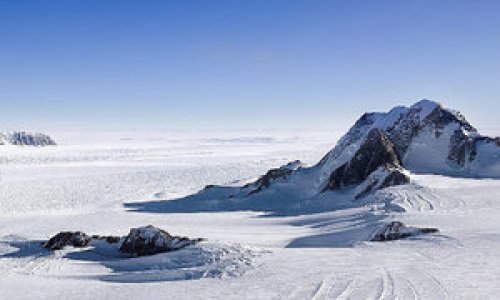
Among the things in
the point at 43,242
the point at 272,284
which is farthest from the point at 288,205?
the point at 272,284

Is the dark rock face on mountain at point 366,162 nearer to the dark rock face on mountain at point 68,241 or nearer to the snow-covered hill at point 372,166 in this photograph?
the snow-covered hill at point 372,166

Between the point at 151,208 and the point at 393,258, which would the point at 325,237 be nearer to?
the point at 393,258

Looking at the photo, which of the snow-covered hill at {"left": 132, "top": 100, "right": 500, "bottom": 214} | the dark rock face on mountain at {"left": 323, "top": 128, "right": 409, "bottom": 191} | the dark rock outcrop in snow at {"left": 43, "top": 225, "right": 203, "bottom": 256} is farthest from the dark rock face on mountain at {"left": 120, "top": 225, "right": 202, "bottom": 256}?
the dark rock face on mountain at {"left": 323, "top": 128, "right": 409, "bottom": 191}

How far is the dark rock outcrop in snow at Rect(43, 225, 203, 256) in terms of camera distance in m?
22.9

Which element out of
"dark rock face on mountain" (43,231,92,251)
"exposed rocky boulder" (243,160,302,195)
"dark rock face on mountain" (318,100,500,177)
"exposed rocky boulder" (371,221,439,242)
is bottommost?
"dark rock face on mountain" (43,231,92,251)

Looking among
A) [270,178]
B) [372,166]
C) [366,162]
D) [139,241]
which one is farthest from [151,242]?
[270,178]

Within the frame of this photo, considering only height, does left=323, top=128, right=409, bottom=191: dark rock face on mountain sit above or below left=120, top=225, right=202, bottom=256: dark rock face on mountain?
above

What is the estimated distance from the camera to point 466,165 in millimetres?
44438

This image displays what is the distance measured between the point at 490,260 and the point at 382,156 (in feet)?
79.6

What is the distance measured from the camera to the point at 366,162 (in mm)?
42188

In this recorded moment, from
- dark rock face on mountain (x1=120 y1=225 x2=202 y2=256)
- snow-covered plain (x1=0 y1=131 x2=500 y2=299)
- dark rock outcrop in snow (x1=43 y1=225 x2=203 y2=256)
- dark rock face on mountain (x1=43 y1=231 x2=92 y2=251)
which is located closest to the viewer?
snow-covered plain (x1=0 y1=131 x2=500 y2=299)

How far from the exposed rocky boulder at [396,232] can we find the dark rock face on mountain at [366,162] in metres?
16.4

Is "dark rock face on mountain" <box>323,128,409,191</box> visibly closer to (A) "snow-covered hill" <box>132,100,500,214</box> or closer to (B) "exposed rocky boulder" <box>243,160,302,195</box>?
(A) "snow-covered hill" <box>132,100,500,214</box>

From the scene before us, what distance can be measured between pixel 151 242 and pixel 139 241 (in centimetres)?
88
